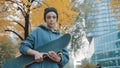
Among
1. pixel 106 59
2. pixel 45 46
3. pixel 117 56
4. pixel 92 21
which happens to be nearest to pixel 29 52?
pixel 45 46

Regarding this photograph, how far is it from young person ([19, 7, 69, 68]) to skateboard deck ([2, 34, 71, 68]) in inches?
1.7

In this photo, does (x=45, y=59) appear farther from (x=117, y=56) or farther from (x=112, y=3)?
(x=117, y=56)

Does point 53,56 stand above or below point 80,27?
above

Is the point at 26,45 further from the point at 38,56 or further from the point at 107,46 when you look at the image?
the point at 107,46

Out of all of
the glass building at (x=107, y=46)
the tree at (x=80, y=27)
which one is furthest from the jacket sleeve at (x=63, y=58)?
the glass building at (x=107, y=46)

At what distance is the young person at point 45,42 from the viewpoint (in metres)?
2.72

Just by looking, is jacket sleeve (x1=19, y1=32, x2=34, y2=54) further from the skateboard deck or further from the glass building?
the glass building

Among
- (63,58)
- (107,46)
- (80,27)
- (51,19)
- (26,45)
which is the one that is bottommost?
(107,46)

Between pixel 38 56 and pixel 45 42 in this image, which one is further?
pixel 45 42

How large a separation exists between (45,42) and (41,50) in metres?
0.09

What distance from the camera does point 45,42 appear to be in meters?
2.83

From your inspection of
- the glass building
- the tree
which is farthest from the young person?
the glass building

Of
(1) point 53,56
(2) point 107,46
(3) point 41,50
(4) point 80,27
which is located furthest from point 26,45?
(2) point 107,46

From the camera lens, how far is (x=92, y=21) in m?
32.8
